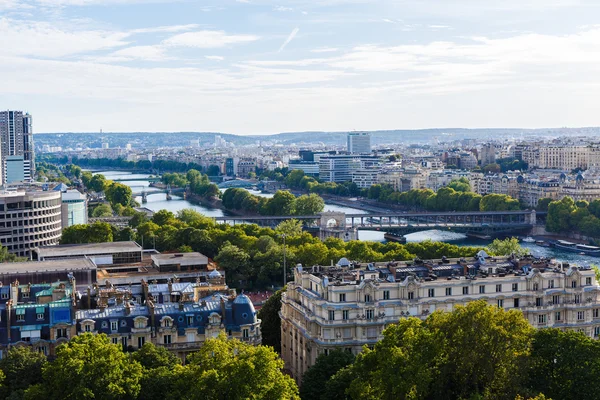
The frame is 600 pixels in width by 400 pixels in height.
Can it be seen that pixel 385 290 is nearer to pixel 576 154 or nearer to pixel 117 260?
pixel 117 260

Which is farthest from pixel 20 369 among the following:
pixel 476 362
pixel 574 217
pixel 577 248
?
pixel 574 217

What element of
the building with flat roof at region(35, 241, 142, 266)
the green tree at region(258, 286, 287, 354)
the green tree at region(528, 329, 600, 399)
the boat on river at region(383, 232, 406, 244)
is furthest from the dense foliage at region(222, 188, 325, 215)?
the green tree at region(528, 329, 600, 399)

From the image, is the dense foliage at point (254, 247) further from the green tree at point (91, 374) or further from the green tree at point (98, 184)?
Answer: the green tree at point (98, 184)

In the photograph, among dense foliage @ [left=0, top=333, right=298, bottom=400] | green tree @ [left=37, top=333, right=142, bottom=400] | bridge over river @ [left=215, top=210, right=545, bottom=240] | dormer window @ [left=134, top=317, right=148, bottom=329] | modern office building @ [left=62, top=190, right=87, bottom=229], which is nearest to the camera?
dense foliage @ [left=0, top=333, right=298, bottom=400]

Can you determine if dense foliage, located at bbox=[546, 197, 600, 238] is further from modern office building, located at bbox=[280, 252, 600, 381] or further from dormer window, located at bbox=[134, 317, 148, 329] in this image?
dormer window, located at bbox=[134, 317, 148, 329]

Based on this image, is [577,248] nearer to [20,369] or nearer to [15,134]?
[20,369]

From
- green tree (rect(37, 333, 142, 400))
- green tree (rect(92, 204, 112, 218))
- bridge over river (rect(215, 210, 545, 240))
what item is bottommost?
bridge over river (rect(215, 210, 545, 240))
